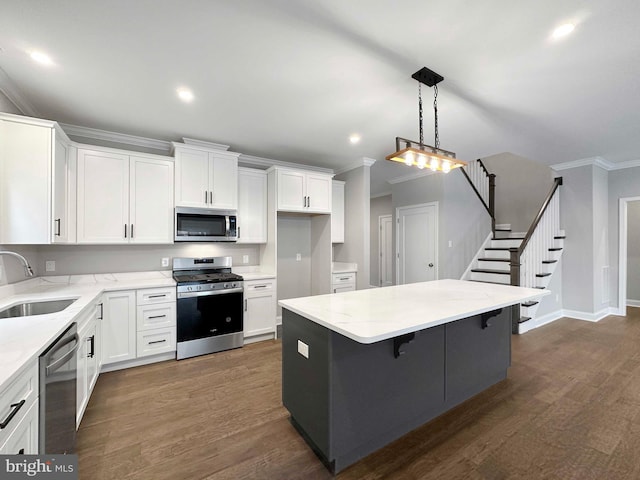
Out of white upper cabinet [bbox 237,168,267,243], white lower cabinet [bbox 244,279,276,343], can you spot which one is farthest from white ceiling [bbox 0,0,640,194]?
white lower cabinet [bbox 244,279,276,343]

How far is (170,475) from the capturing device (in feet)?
5.34

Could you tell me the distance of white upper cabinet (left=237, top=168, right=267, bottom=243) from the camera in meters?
3.96

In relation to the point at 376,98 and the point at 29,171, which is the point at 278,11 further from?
the point at 29,171

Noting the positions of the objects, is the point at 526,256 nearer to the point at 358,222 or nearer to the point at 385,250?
the point at 358,222

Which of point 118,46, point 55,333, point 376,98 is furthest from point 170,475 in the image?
point 376,98

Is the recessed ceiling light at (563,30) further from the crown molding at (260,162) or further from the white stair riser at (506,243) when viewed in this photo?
the white stair riser at (506,243)

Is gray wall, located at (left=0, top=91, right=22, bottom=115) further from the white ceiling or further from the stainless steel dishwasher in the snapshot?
the stainless steel dishwasher

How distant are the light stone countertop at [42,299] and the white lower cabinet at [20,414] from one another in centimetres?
6

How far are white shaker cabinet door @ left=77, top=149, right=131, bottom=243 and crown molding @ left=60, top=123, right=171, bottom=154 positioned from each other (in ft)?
1.51

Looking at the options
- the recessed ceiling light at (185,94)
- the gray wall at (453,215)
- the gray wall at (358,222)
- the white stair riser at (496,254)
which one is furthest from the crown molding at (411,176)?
the recessed ceiling light at (185,94)

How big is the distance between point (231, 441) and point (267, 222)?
274cm

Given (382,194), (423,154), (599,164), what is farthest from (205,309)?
(599,164)

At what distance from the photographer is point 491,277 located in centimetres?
484

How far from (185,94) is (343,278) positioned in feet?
10.4
